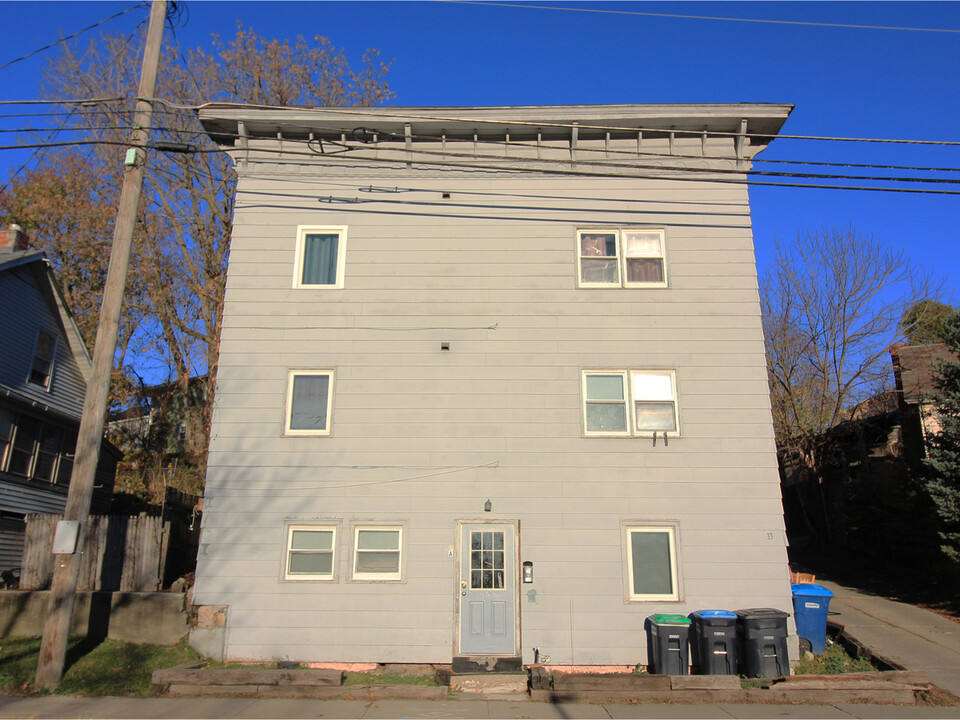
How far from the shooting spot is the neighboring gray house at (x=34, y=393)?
1711 cm

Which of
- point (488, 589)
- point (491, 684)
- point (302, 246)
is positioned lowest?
point (491, 684)

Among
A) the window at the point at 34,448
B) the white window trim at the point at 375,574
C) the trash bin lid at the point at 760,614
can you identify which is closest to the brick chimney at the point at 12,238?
the window at the point at 34,448

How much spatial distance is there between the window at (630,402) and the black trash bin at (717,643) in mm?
3011

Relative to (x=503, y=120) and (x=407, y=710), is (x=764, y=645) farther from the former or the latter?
(x=503, y=120)

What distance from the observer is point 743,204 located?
485 inches

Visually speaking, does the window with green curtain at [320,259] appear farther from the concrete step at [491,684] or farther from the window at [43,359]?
the window at [43,359]

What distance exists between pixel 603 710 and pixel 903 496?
36.3 feet

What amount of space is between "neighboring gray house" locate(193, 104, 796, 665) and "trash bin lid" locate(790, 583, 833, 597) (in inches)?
14.0

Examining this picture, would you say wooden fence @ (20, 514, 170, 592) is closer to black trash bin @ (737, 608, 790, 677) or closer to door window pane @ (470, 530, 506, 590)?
door window pane @ (470, 530, 506, 590)

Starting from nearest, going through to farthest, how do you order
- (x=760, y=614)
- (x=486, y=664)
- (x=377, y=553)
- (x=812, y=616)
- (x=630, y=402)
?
1. (x=760, y=614)
2. (x=486, y=664)
3. (x=812, y=616)
4. (x=377, y=553)
5. (x=630, y=402)

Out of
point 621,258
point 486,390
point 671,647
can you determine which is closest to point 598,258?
point 621,258

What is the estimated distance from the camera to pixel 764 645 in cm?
960

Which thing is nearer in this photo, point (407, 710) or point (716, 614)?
point (407, 710)

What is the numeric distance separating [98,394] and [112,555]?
3.99m
